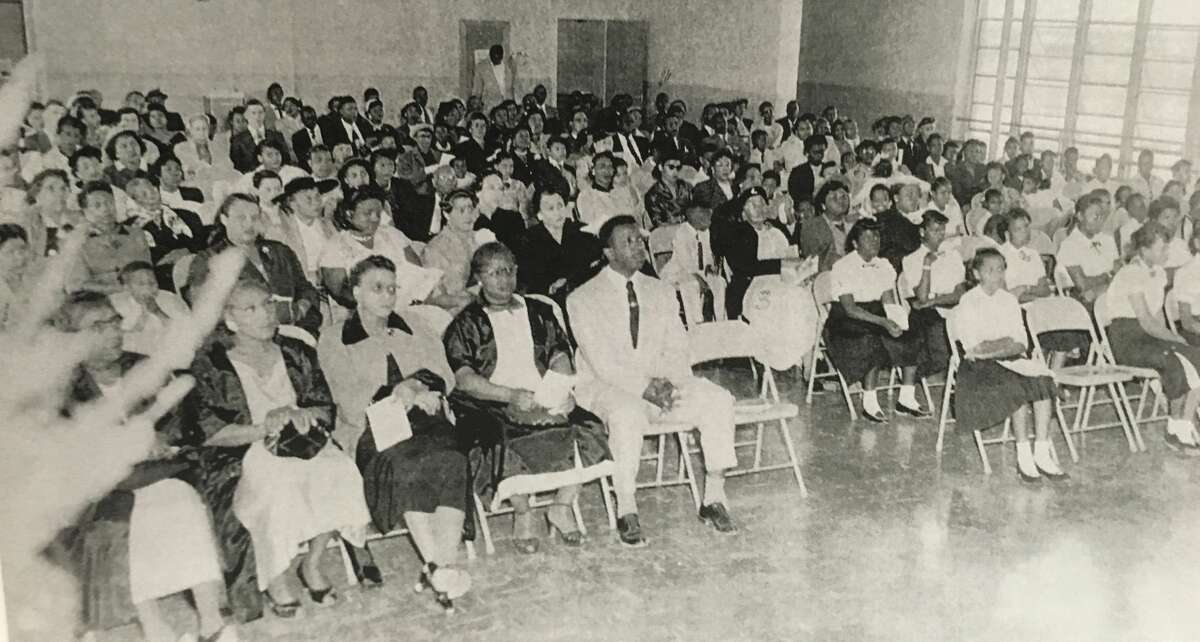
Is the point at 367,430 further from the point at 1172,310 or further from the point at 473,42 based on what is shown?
the point at 473,42

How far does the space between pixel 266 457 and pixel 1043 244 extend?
5.15 metres

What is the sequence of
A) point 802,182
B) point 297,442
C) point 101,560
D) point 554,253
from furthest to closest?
point 802,182 < point 554,253 < point 297,442 < point 101,560

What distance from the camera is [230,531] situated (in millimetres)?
3420

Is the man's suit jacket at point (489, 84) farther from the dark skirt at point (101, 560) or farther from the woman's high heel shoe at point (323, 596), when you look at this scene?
the dark skirt at point (101, 560)

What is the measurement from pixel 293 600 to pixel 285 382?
74cm

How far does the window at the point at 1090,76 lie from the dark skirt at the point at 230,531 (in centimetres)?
439

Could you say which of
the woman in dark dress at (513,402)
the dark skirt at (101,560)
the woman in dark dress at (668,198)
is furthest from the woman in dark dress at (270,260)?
the woman in dark dress at (668,198)

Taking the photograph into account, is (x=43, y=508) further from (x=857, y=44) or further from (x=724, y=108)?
(x=857, y=44)

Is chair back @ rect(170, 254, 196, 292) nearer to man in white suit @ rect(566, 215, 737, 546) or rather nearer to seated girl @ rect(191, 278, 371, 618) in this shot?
seated girl @ rect(191, 278, 371, 618)

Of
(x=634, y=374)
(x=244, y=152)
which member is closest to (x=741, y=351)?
(x=634, y=374)

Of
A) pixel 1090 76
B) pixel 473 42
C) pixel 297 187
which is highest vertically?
pixel 473 42

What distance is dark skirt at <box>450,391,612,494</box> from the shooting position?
3908 millimetres

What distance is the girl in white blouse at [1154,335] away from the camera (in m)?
5.22

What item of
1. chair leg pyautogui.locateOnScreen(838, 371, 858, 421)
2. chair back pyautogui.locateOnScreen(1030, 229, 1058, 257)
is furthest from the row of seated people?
chair back pyautogui.locateOnScreen(1030, 229, 1058, 257)
